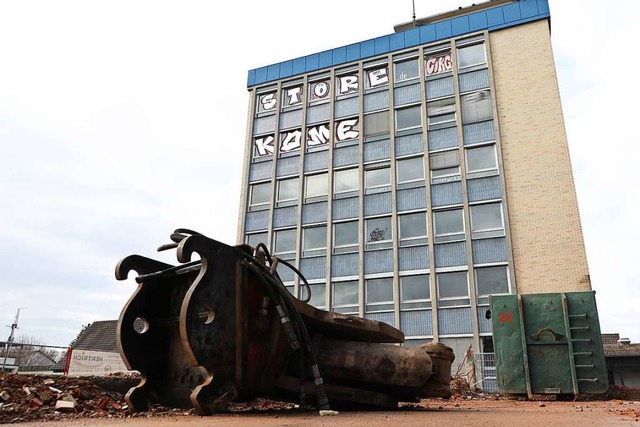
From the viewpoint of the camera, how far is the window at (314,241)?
25766 millimetres

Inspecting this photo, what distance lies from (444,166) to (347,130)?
19.7ft

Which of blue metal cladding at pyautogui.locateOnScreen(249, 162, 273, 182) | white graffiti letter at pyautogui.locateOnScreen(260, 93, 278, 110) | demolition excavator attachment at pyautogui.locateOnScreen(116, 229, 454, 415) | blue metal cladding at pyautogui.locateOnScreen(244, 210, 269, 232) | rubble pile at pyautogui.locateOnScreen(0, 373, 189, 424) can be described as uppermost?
white graffiti letter at pyautogui.locateOnScreen(260, 93, 278, 110)

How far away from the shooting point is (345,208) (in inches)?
1024

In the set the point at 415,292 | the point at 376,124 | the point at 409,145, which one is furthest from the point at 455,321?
the point at 376,124

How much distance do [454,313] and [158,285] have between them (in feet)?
61.7

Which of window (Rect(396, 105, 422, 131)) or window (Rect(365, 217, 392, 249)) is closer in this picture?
window (Rect(365, 217, 392, 249))

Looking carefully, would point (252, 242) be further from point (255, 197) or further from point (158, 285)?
point (158, 285)

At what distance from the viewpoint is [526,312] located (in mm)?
10461

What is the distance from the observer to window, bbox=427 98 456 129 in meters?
25.6

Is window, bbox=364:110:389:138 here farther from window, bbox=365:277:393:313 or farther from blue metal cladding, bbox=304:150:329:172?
window, bbox=365:277:393:313

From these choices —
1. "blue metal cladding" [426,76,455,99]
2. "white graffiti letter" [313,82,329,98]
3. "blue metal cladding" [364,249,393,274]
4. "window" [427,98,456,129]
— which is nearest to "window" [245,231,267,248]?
"blue metal cladding" [364,249,393,274]

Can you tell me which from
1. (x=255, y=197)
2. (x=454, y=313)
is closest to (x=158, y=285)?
(x=454, y=313)

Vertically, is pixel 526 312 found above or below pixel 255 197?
below

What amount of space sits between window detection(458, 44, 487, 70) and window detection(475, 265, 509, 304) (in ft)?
36.1
